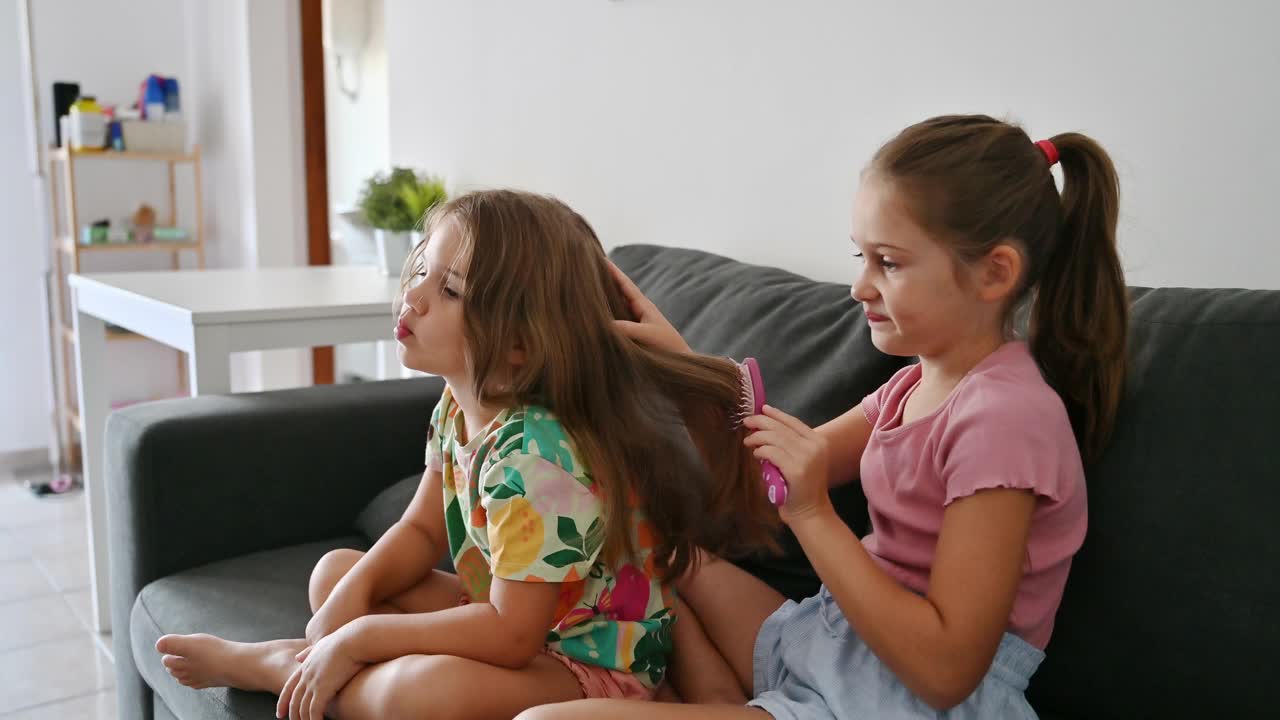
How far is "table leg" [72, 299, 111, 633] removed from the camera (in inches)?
92.0

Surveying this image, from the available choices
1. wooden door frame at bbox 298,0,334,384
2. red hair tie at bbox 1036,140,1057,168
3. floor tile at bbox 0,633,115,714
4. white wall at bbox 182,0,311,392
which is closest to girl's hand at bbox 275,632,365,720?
red hair tie at bbox 1036,140,1057,168

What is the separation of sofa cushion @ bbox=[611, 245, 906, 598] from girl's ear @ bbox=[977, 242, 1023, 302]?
0.30 meters

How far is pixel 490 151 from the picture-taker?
260 centimetres

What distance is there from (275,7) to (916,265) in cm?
320

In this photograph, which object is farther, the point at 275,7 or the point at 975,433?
the point at 275,7

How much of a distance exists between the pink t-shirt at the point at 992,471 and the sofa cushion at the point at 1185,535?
59mm

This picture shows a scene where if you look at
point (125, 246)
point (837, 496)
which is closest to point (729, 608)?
point (837, 496)

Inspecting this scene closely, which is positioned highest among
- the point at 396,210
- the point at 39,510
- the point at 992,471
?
the point at 396,210

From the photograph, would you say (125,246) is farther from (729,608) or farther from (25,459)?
(729,608)

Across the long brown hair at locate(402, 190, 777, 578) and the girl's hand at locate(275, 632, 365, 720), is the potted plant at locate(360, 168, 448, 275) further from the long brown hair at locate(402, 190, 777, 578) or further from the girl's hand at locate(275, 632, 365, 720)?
the girl's hand at locate(275, 632, 365, 720)

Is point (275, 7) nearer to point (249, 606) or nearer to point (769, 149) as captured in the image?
point (769, 149)

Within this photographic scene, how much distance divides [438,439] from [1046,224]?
0.72 m

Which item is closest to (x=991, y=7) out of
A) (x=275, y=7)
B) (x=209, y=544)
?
(x=209, y=544)

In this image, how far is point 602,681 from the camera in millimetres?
1103
